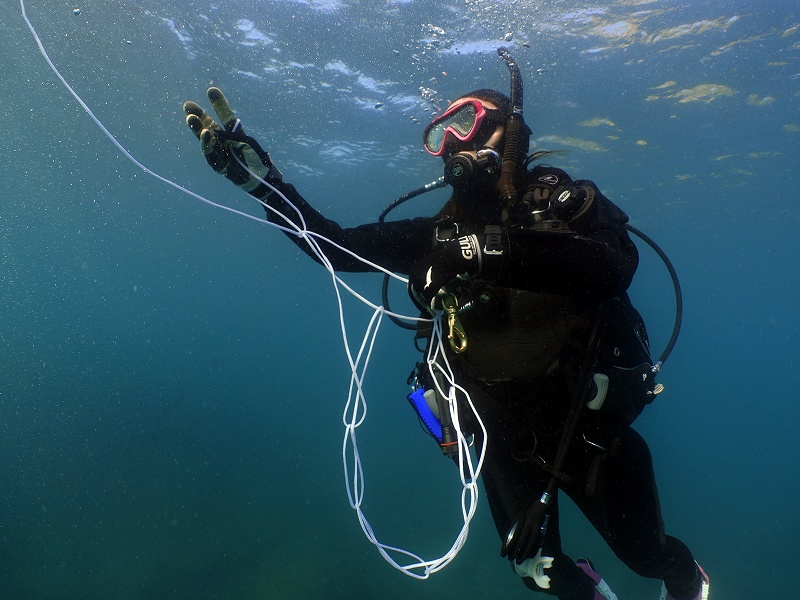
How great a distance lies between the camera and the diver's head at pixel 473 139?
→ 2.60 metres

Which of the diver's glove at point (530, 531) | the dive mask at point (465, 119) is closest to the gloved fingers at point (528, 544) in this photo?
the diver's glove at point (530, 531)

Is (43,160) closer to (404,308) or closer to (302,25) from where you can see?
(302,25)

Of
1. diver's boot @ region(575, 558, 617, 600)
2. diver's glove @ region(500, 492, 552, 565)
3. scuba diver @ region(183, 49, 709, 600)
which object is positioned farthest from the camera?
diver's boot @ region(575, 558, 617, 600)

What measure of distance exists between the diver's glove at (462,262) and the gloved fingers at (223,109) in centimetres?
143

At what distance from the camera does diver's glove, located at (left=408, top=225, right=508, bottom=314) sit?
1.98 metres

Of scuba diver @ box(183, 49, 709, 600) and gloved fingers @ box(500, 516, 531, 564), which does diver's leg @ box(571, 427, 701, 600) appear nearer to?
scuba diver @ box(183, 49, 709, 600)

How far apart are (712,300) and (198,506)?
70151 millimetres

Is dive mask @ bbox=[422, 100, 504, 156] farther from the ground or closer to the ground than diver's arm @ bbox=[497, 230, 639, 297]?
farther from the ground

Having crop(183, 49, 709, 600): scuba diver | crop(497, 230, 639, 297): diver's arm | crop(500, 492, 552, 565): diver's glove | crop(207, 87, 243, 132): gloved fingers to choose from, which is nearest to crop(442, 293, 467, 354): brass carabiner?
crop(183, 49, 709, 600): scuba diver

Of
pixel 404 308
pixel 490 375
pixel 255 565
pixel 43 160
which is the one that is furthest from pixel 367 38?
pixel 404 308

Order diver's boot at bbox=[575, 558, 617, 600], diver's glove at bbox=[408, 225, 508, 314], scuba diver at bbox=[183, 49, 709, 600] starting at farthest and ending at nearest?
diver's boot at bbox=[575, 558, 617, 600] → scuba diver at bbox=[183, 49, 709, 600] → diver's glove at bbox=[408, 225, 508, 314]

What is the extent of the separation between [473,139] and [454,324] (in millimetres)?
1290

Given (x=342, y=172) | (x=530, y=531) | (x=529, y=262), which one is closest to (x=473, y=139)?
(x=529, y=262)

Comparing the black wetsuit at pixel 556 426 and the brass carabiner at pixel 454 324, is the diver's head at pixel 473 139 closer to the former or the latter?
the black wetsuit at pixel 556 426
